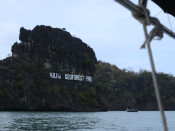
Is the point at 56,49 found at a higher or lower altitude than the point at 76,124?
higher

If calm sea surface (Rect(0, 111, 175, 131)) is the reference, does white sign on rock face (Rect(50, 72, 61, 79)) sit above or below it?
above

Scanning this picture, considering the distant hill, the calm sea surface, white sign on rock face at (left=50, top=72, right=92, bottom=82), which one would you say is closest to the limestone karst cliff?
the distant hill

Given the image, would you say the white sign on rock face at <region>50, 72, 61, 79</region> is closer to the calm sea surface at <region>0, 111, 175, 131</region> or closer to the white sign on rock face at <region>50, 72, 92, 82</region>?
the white sign on rock face at <region>50, 72, 92, 82</region>

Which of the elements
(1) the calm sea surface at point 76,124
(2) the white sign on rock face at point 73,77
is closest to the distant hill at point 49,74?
(2) the white sign on rock face at point 73,77

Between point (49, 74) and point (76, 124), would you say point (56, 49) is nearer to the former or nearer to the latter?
point (49, 74)

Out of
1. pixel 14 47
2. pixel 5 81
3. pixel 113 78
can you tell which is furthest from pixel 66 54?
pixel 113 78

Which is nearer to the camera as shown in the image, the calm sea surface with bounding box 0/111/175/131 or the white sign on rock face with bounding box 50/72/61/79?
the calm sea surface with bounding box 0/111/175/131

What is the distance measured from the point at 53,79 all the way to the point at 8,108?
21850mm

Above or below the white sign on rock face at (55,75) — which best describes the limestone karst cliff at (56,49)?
above

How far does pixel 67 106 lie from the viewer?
317 feet

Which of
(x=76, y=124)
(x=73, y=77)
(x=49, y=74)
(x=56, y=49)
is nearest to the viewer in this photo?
(x=76, y=124)

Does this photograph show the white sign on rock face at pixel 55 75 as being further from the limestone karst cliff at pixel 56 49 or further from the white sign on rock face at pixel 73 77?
the limestone karst cliff at pixel 56 49

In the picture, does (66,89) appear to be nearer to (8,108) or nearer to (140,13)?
(8,108)

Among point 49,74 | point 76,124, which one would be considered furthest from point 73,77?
point 76,124
